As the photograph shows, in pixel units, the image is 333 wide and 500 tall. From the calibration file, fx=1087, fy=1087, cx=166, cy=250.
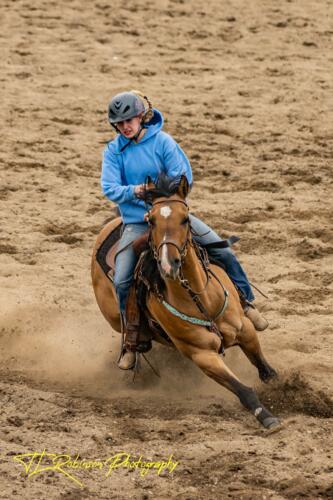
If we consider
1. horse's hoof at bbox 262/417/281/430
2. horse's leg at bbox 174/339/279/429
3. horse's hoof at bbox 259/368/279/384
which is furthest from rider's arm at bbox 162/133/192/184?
horse's hoof at bbox 262/417/281/430

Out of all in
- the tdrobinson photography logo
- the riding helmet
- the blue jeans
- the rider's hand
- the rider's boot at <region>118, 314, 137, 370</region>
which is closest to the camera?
the tdrobinson photography logo

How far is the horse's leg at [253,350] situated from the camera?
8297mm

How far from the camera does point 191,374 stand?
888 centimetres

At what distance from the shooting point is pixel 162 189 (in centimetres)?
741

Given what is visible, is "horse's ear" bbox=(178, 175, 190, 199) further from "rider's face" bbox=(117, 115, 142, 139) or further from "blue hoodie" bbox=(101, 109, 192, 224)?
"rider's face" bbox=(117, 115, 142, 139)

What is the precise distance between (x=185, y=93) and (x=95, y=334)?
550 cm

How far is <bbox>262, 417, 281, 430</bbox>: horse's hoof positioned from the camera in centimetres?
761

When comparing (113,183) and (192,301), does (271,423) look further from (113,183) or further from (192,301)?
(113,183)

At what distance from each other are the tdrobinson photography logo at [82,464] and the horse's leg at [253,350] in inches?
56.0

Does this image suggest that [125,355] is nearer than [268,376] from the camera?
No

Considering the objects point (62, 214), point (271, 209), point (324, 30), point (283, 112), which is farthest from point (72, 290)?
point (324, 30)

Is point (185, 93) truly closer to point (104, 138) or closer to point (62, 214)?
point (104, 138)

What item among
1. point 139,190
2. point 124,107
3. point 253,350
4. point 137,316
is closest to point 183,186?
point 139,190

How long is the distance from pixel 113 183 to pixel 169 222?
34.8 inches
